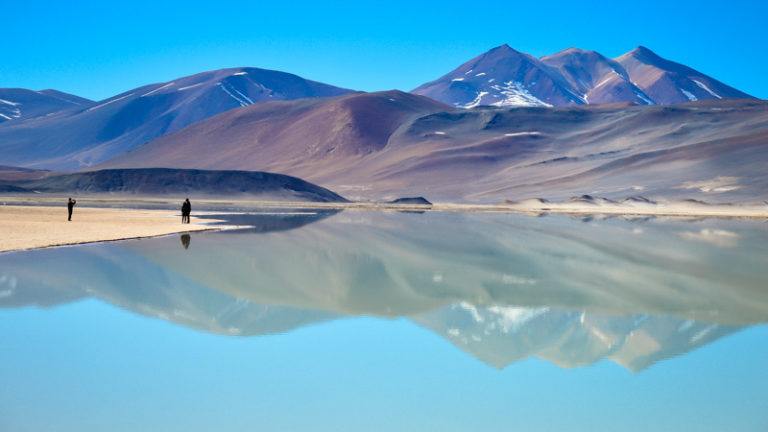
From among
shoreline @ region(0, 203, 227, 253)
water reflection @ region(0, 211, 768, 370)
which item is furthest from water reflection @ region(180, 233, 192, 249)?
shoreline @ region(0, 203, 227, 253)

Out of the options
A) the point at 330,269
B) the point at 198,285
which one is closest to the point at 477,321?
the point at 198,285

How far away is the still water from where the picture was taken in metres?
6.55

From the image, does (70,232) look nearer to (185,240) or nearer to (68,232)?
(68,232)

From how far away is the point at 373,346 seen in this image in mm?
9391

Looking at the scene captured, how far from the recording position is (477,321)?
1150 centimetres

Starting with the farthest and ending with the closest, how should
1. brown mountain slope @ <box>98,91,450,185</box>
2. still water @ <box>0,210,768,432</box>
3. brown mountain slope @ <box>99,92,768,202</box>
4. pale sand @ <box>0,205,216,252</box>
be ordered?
brown mountain slope @ <box>98,91,450,185</box>, brown mountain slope @ <box>99,92,768,202</box>, pale sand @ <box>0,205,216,252</box>, still water @ <box>0,210,768,432</box>

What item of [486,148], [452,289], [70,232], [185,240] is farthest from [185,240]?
[486,148]

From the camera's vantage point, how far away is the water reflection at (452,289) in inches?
410

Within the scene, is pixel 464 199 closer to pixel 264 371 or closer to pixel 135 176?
pixel 135 176

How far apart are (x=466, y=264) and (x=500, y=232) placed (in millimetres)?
16655

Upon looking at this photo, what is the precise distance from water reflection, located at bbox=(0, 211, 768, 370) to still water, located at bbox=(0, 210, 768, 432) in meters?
0.07

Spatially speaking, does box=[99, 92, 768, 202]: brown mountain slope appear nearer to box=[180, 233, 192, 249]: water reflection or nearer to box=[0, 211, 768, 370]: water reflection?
box=[0, 211, 768, 370]: water reflection

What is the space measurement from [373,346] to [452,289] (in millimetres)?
5943

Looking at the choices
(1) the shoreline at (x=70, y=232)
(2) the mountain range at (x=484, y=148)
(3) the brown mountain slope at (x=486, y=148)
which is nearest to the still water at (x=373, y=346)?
(1) the shoreline at (x=70, y=232)
